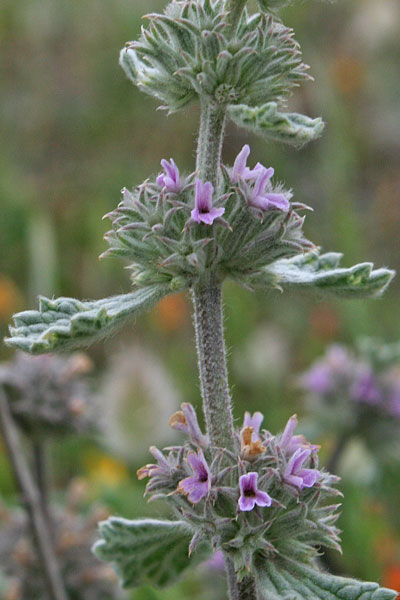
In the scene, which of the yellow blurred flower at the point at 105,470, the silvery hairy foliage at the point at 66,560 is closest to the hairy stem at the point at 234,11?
the silvery hairy foliage at the point at 66,560

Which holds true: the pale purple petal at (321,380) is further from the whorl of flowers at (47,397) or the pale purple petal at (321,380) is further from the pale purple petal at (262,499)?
the pale purple petal at (262,499)

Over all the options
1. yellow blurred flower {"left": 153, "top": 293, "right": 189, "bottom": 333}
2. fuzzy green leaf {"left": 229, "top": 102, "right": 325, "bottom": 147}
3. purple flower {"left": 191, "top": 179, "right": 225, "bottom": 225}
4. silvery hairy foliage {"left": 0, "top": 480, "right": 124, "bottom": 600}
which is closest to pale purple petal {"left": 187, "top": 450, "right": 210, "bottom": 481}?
purple flower {"left": 191, "top": 179, "right": 225, "bottom": 225}

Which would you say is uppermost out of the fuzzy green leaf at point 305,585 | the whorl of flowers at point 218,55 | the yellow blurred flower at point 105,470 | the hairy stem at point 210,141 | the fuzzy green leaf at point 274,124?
the yellow blurred flower at point 105,470

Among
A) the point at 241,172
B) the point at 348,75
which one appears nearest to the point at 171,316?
the point at 348,75

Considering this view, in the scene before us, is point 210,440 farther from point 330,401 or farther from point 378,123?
point 378,123

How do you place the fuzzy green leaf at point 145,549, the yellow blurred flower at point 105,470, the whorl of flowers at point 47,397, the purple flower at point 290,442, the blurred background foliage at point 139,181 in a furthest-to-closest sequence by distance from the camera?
the blurred background foliage at point 139,181, the yellow blurred flower at point 105,470, the whorl of flowers at point 47,397, the fuzzy green leaf at point 145,549, the purple flower at point 290,442

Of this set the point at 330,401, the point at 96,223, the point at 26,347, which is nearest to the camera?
the point at 26,347

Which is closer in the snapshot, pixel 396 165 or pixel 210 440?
pixel 210 440

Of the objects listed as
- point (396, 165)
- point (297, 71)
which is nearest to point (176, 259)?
point (297, 71)
